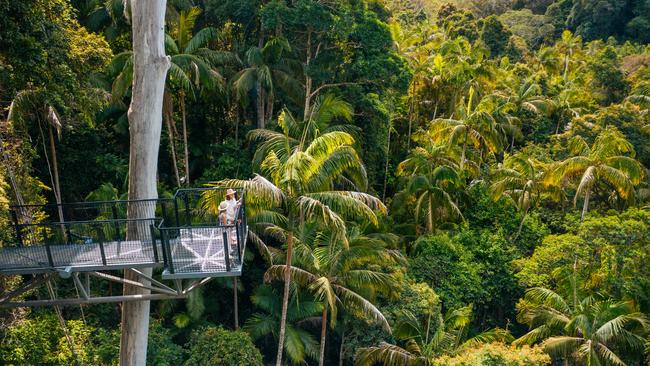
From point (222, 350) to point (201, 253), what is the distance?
7926mm

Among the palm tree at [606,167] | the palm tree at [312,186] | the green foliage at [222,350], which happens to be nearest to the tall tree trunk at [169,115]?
the green foliage at [222,350]

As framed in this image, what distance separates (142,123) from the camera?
33.4 feet

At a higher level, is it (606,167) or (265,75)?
(265,75)

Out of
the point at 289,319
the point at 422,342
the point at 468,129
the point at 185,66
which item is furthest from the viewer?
the point at 468,129

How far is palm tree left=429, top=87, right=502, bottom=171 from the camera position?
23.8 metres

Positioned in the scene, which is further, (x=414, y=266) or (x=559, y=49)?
(x=559, y=49)

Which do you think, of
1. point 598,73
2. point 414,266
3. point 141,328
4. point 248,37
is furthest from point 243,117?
point 598,73

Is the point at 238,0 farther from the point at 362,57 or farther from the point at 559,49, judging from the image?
the point at 559,49

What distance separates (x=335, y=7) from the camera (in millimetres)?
20047

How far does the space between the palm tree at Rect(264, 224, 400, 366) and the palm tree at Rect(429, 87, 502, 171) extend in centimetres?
896

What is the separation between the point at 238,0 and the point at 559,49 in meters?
34.4

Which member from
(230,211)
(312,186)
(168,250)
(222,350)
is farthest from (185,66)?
(168,250)

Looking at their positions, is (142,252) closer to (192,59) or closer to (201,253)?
(201,253)

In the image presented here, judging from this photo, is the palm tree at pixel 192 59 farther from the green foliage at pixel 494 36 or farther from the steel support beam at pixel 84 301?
the green foliage at pixel 494 36
